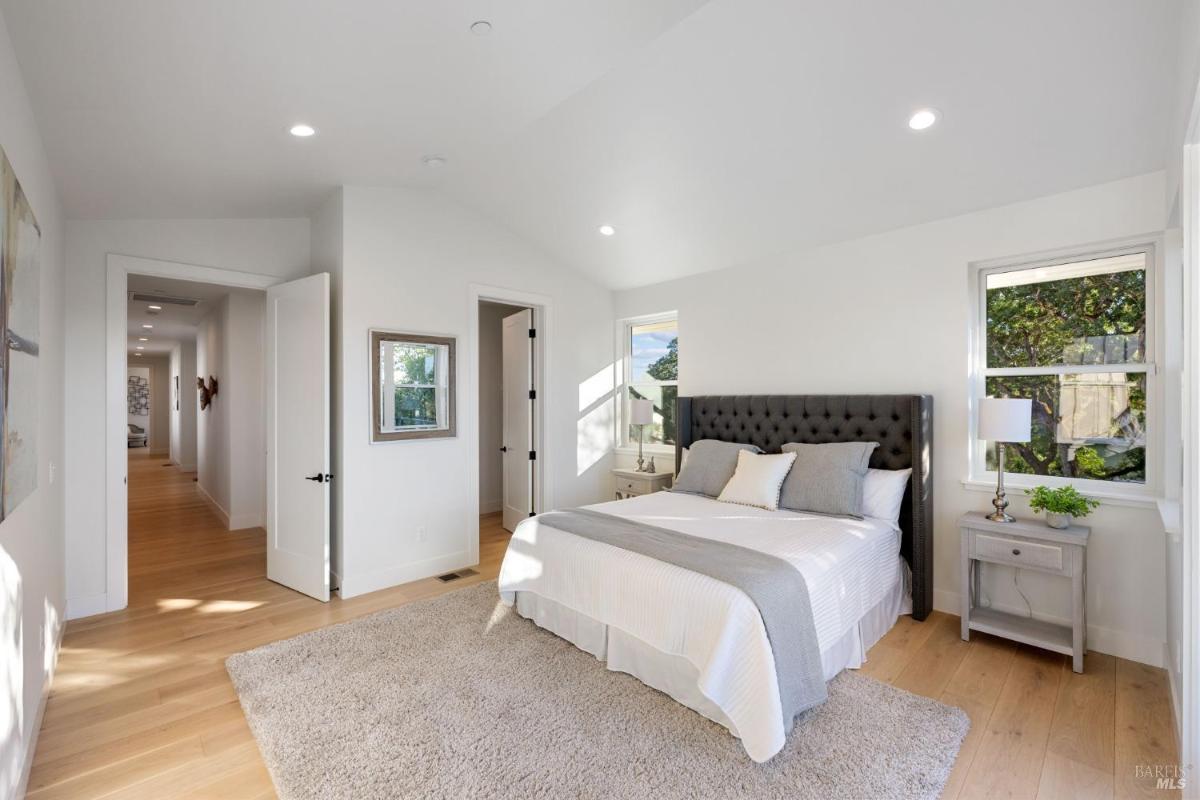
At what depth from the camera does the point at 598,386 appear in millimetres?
5293

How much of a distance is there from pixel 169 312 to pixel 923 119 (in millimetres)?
7653

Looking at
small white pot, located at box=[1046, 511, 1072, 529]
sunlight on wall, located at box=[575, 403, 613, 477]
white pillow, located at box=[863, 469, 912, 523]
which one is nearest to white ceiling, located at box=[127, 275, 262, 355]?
sunlight on wall, located at box=[575, 403, 613, 477]

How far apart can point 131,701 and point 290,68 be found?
2823 mm

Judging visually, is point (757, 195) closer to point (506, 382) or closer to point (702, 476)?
point (702, 476)

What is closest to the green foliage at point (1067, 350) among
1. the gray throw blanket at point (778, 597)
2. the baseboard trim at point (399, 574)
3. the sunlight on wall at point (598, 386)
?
the gray throw blanket at point (778, 597)

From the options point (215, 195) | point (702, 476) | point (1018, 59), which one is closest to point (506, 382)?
point (702, 476)

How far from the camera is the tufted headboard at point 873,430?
127 inches

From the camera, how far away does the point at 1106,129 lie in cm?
245

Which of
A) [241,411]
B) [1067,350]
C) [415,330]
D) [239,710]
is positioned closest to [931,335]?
[1067,350]

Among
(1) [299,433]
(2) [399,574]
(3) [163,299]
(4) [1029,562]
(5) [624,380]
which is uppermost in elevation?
(3) [163,299]

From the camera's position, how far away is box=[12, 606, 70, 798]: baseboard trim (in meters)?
1.82

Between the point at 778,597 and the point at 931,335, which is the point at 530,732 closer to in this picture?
the point at 778,597

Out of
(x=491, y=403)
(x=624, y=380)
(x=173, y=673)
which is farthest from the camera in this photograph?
(x=491, y=403)

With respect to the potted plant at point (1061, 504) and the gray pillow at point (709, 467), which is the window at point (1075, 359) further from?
the gray pillow at point (709, 467)
